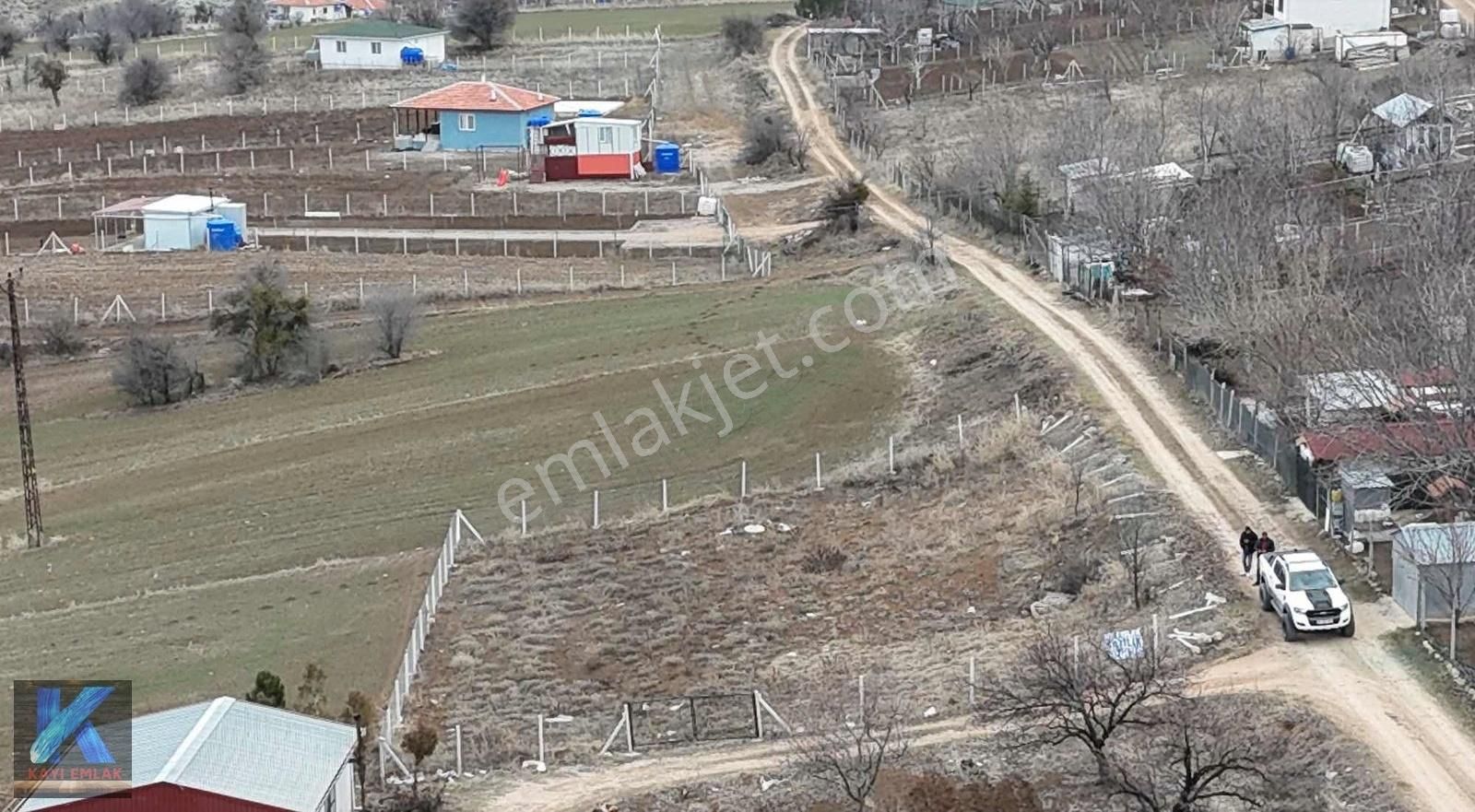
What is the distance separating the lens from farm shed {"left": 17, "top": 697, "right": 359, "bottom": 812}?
943 inches

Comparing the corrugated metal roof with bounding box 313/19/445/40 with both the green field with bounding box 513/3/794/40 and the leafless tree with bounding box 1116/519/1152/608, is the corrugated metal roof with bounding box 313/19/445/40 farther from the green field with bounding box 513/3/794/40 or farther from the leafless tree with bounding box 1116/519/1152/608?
the leafless tree with bounding box 1116/519/1152/608

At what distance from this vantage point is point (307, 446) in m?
50.5

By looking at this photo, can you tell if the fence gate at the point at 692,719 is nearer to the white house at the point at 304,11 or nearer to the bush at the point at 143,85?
the bush at the point at 143,85

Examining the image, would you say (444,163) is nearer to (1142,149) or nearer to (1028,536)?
(1142,149)

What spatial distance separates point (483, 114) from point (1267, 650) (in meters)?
65.6

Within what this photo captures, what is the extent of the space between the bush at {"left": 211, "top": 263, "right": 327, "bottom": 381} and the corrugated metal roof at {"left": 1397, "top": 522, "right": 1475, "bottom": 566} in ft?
109

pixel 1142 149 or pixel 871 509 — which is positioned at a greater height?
pixel 1142 149

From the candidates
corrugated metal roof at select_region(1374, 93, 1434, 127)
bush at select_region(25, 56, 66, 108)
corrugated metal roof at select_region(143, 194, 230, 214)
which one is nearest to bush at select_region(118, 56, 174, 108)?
bush at select_region(25, 56, 66, 108)

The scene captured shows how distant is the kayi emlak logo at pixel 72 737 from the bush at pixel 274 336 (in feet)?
79.9

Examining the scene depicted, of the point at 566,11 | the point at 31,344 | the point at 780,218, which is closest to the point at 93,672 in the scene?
the point at 31,344

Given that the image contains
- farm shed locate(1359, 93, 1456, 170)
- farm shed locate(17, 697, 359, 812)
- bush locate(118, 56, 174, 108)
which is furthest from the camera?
bush locate(118, 56, 174, 108)

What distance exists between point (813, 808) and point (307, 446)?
2582cm

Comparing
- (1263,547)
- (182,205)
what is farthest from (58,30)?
(1263,547)

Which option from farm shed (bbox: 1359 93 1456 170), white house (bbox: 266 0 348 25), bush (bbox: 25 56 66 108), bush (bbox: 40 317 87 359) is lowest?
bush (bbox: 40 317 87 359)
